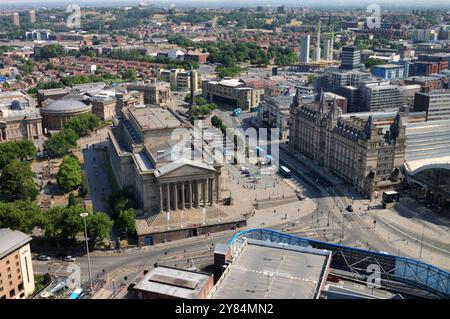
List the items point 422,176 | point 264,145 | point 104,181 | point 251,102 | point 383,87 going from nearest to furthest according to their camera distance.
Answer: point 422,176 < point 104,181 < point 264,145 < point 383,87 < point 251,102

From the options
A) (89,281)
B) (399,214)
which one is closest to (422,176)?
(399,214)

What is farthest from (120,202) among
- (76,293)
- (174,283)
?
(174,283)

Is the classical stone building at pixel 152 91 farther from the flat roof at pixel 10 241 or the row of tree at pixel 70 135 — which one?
the flat roof at pixel 10 241

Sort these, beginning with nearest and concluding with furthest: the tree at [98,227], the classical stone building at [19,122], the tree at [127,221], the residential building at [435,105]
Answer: the tree at [98,227] < the tree at [127,221] < the classical stone building at [19,122] < the residential building at [435,105]

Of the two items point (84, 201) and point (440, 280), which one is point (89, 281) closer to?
point (84, 201)

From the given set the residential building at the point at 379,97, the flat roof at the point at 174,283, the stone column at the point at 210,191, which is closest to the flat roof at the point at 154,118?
the stone column at the point at 210,191

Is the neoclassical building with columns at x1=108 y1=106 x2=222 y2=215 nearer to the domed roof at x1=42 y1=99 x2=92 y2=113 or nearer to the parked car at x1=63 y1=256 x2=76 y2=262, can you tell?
the parked car at x1=63 y1=256 x2=76 y2=262

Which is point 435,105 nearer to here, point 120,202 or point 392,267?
point 392,267
